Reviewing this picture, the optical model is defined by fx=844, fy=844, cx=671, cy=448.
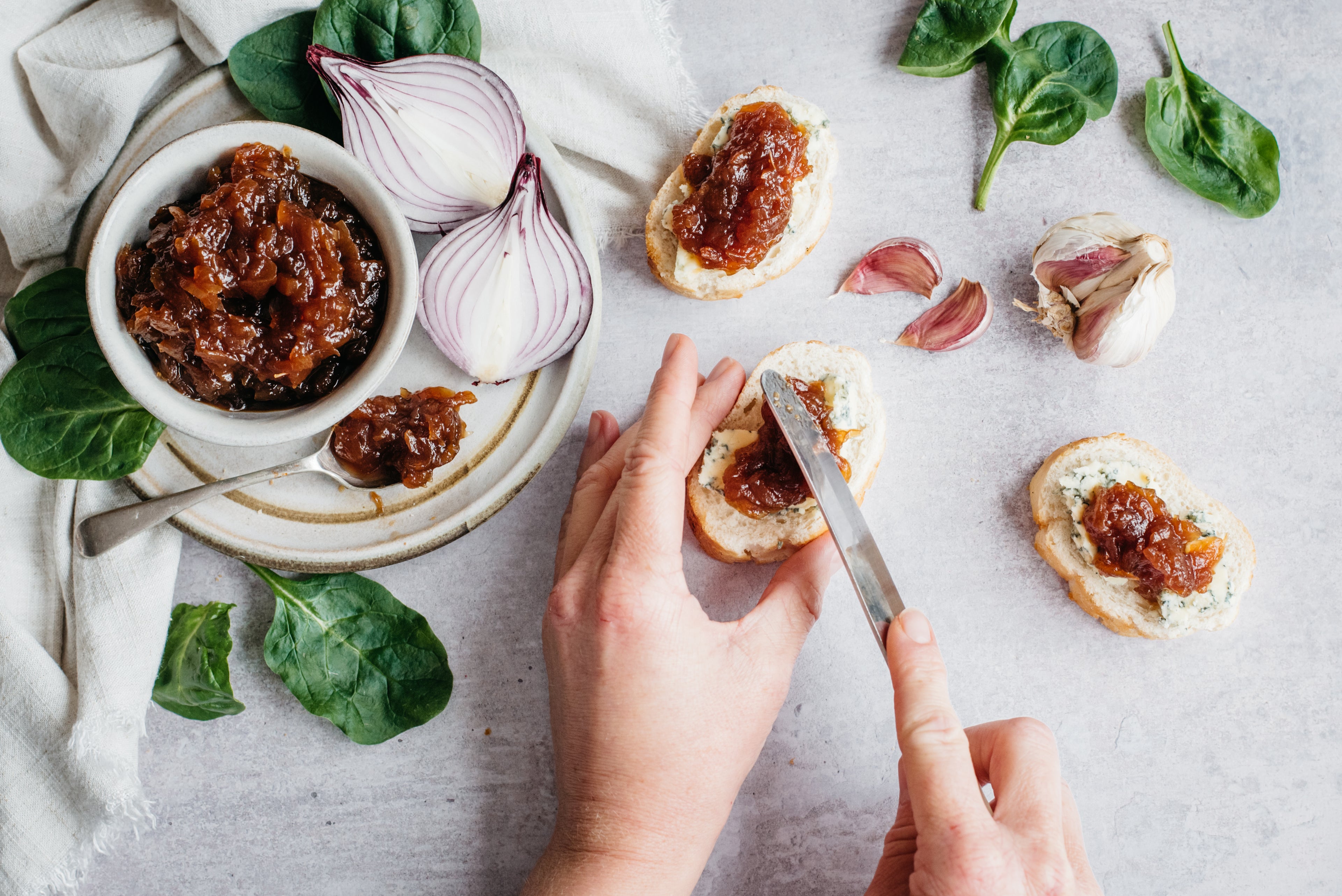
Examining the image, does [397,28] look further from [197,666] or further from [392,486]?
[197,666]

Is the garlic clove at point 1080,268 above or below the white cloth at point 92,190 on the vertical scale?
above

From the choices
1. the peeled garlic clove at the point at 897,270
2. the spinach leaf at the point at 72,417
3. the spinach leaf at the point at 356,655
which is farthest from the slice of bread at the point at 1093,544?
the spinach leaf at the point at 72,417

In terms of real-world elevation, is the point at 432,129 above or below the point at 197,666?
above

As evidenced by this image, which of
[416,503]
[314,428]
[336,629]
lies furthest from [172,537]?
[314,428]

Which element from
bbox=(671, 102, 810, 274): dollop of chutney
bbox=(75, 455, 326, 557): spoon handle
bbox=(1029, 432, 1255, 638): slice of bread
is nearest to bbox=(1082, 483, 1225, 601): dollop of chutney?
bbox=(1029, 432, 1255, 638): slice of bread

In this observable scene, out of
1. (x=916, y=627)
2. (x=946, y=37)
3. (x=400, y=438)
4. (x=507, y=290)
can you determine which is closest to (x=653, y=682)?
(x=916, y=627)

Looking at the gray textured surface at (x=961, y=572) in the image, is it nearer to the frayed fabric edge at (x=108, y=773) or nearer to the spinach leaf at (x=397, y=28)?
the frayed fabric edge at (x=108, y=773)

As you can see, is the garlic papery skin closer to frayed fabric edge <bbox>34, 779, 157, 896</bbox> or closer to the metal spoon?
the metal spoon

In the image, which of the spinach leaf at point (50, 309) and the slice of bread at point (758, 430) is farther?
the slice of bread at point (758, 430)
